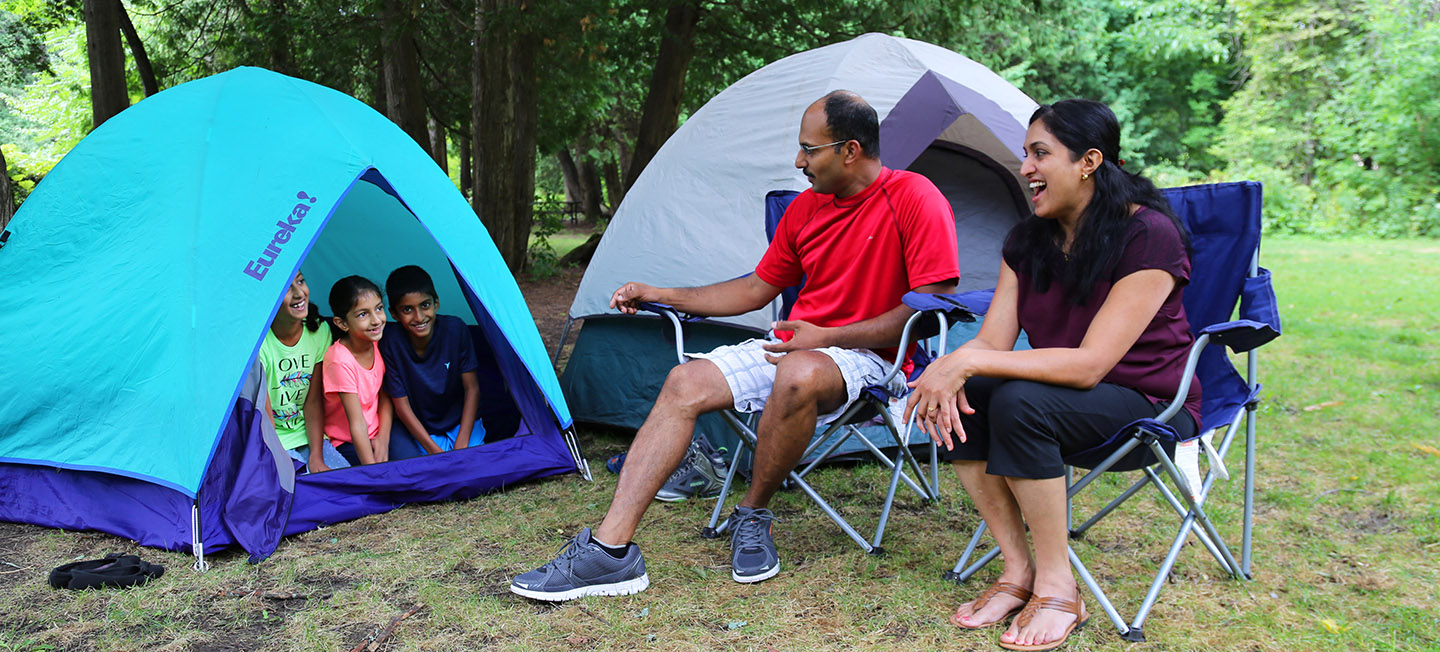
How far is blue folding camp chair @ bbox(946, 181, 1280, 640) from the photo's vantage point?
7.19 ft

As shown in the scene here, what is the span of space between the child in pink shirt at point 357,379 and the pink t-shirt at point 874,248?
1.40m

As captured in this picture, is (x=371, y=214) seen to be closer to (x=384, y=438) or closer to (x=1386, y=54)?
(x=384, y=438)

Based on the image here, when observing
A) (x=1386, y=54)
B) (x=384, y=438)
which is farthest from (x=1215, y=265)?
(x=1386, y=54)

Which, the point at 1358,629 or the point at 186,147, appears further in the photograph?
the point at 186,147

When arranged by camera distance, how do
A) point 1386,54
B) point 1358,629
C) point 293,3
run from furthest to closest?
point 1386,54
point 293,3
point 1358,629

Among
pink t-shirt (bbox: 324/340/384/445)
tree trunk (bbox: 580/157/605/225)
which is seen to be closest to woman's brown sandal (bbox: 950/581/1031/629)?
pink t-shirt (bbox: 324/340/384/445)

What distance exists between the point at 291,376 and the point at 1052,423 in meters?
2.36

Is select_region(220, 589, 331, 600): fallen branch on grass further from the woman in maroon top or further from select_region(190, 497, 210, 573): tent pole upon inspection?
the woman in maroon top

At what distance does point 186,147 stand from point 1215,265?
2.95 m

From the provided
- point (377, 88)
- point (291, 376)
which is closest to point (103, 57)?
point (291, 376)

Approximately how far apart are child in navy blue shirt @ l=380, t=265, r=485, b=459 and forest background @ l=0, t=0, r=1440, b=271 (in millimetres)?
2438

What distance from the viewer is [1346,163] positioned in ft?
49.7

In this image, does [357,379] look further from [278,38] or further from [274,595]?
[278,38]

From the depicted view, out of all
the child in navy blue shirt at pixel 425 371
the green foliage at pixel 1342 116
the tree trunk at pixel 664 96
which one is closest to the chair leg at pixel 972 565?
the child in navy blue shirt at pixel 425 371
